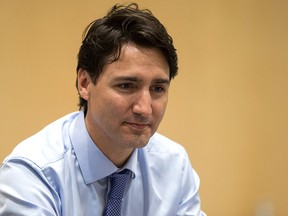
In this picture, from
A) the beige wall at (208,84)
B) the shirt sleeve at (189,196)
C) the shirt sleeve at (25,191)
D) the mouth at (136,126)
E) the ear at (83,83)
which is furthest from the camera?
the beige wall at (208,84)

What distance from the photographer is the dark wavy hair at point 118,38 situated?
1.18 m

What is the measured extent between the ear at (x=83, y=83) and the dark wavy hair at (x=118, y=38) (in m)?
0.02

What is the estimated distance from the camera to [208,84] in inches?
87.7

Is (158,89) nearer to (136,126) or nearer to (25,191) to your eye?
(136,126)

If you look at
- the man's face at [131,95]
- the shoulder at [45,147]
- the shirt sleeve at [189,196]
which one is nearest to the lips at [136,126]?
the man's face at [131,95]

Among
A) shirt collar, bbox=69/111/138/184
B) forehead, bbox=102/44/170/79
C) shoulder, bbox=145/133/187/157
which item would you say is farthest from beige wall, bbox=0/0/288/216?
forehead, bbox=102/44/170/79

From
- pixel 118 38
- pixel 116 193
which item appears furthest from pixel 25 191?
pixel 118 38

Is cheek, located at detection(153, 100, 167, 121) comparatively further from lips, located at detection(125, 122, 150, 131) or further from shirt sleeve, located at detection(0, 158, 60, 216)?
shirt sleeve, located at detection(0, 158, 60, 216)

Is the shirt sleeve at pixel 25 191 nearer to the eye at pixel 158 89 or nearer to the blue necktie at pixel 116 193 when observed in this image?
the blue necktie at pixel 116 193

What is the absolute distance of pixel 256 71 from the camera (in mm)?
2270

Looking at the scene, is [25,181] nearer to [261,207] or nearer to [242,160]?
[242,160]

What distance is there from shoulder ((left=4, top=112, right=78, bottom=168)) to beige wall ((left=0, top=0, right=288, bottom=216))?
786 millimetres

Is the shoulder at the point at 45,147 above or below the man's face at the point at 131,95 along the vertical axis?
below

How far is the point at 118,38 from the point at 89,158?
14.9 inches
